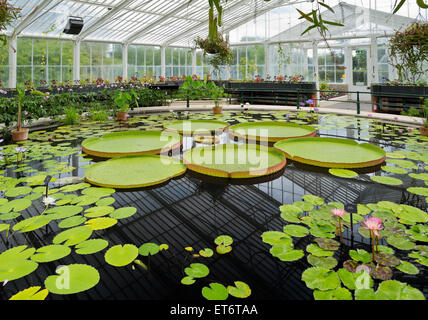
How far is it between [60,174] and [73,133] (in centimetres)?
268

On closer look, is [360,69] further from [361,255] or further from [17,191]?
[17,191]

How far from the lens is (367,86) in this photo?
46.7 ft

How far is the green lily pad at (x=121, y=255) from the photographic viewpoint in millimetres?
1676

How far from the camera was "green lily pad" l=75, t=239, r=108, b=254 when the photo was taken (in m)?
1.77

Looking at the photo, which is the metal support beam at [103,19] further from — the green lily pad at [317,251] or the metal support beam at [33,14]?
the green lily pad at [317,251]

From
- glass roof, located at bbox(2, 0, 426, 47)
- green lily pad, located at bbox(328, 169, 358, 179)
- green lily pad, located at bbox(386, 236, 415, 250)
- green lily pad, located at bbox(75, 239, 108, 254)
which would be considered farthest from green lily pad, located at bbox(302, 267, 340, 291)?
glass roof, located at bbox(2, 0, 426, 47)

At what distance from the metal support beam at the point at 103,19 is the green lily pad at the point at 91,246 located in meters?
13.1

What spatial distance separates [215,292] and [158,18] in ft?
54.1

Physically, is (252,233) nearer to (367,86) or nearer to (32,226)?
(32,226)

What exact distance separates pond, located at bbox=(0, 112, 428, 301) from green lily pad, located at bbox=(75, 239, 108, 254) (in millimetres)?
11

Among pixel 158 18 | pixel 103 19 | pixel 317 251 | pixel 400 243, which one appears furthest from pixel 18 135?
pixel 158 18

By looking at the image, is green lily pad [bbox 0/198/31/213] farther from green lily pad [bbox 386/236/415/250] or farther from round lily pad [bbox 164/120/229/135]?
round lily pad [bbox 164/120/229/135]

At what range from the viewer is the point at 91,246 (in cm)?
182

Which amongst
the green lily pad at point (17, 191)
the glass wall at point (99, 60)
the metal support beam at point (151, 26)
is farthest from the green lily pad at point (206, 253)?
the glass wall at point (99, 60)
